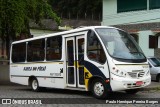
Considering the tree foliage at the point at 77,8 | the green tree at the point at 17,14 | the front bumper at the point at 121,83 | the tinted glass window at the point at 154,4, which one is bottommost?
the front bumper at the point at 121,83

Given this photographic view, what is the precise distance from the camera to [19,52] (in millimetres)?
20906

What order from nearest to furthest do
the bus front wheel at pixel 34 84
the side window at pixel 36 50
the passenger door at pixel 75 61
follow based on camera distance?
the passenger door at pixel 75 61 < the side window at pixel 36 50 < the bus front wheel at pixel 34 84

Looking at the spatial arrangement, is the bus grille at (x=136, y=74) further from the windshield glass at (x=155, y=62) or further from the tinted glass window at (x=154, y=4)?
the tinted glass window at (x=154, y=4)

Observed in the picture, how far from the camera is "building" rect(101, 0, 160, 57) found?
29422mm

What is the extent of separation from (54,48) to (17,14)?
5.74 m

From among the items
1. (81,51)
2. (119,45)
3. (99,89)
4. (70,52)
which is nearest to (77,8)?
(70,52)

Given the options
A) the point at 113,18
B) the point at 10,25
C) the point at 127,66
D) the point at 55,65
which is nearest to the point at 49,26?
the point at 113,18

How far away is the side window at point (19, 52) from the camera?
20.4 meters

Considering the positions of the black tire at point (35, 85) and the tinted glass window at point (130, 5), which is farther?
the tinted glass window at point (130, 5)

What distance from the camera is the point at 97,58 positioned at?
14789 mm

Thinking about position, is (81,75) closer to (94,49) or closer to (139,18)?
(94,49)

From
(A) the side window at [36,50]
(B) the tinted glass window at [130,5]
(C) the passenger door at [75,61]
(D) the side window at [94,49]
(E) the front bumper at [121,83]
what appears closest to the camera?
(E) the front bumper at [121,83]

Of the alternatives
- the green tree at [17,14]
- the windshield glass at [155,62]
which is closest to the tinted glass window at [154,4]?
the windshield glass at [155,62]

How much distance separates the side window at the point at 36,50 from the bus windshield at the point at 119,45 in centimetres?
426
